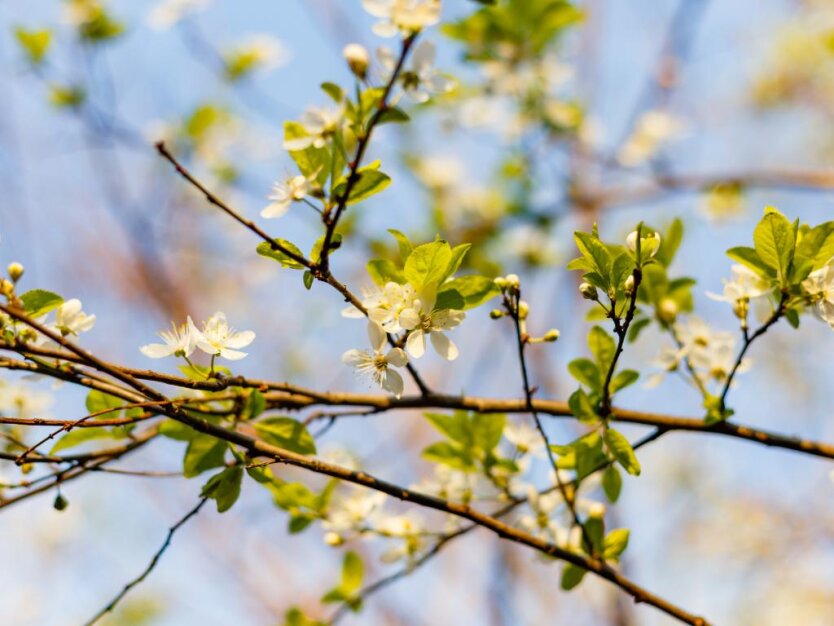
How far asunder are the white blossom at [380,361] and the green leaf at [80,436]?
428mm

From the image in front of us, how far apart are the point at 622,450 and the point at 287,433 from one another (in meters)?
0.51

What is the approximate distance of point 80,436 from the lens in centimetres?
127

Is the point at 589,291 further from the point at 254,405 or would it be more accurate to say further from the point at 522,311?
the point at 254,405

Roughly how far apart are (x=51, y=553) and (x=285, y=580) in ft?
8.63

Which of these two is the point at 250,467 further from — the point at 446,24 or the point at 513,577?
the point at 513,577

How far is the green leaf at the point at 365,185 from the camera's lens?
101cm

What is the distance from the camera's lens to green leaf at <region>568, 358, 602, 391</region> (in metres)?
1.19

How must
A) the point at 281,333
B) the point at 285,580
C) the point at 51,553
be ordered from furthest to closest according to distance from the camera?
the point at 51,553 → the point at 281,333 → the point at 285,580

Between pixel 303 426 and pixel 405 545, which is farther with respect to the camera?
pixel 405 545

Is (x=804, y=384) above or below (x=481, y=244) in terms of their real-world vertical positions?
above

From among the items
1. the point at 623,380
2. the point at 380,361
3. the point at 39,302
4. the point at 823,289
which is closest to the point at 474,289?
the point at 380,361

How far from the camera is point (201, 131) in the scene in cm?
372

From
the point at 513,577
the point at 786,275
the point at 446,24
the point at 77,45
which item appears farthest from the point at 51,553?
the point at 786,275

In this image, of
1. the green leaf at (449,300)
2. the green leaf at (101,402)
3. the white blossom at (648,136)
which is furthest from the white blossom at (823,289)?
the white blossom at (648,136)
